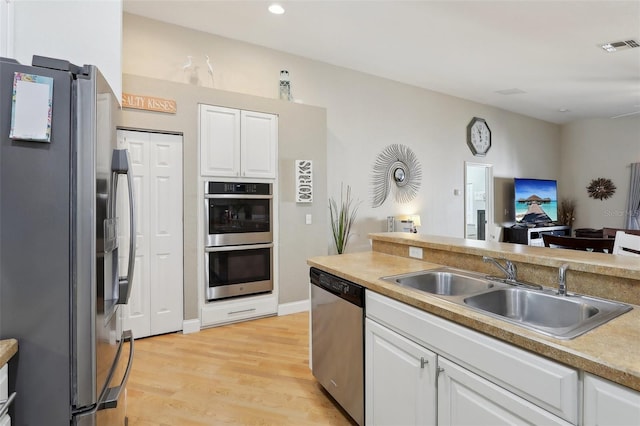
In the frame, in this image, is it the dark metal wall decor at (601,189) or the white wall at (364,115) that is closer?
the white wall at (364,115)

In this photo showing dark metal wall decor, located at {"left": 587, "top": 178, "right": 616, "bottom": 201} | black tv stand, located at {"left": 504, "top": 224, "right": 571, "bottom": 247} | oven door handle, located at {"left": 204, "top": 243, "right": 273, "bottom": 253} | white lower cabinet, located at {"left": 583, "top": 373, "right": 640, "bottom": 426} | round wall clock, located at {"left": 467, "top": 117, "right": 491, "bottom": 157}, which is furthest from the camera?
dark metal wall decor, located at {"left": 587, "top": 178, "right": 616, "bottom": 201}

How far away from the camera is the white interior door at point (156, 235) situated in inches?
120

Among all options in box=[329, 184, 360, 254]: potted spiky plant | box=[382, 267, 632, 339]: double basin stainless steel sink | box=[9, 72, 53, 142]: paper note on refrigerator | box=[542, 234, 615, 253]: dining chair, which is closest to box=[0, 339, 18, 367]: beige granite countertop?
box=[9, 72, 53, 142]: paper note on refrigerator

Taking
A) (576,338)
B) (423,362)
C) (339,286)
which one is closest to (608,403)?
(576,338)

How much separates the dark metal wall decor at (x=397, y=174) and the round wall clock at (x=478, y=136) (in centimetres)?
150

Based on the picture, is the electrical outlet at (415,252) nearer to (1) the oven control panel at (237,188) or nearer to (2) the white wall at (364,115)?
(1) the oven control panel at (237,188)

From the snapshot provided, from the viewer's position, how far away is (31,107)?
39.2 inches

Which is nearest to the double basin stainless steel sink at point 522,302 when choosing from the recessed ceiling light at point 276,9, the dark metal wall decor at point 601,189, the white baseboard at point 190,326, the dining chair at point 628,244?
the dining chair at point 628,244

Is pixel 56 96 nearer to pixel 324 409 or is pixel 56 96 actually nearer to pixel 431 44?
pixel 324 409

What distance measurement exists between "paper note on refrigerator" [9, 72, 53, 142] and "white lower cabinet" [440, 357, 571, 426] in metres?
1.59

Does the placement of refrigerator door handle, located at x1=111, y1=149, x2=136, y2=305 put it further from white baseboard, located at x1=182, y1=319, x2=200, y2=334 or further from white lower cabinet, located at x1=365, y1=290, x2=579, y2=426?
white baseboard, located at x1=182, y1=319, x2=200, y2=334

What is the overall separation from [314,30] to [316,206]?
78.1 inches

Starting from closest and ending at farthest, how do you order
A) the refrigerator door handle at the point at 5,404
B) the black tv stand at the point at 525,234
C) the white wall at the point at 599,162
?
the refrigerator door handle at the point at 5,404 < the black tv stand at the point at 525,234 < the white wall at the point at 599,162

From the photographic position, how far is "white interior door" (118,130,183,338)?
304 centimetres
